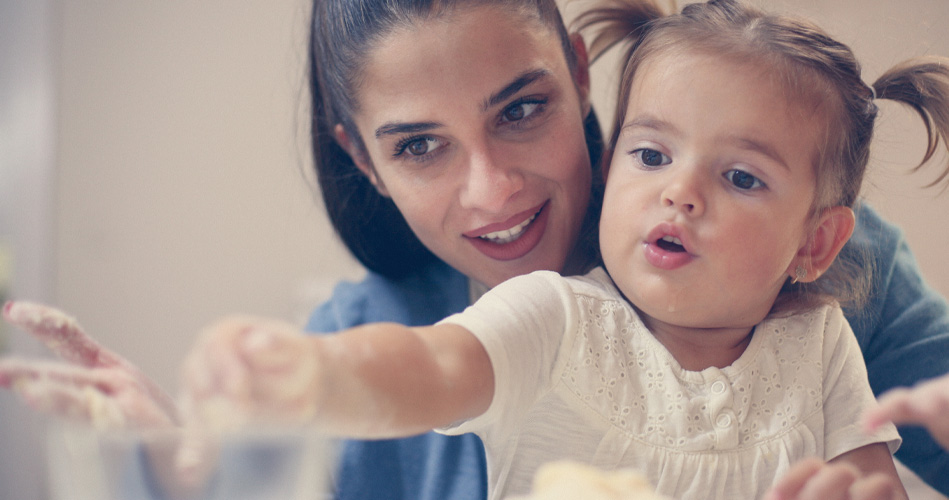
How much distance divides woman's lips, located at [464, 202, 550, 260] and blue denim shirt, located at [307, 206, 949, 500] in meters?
0.23

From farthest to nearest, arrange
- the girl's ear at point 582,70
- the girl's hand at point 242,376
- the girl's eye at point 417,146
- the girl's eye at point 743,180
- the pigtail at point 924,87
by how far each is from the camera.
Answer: the girl's ear at point 582,70 < the girl's eye at point 417,146 < the pigtail at point 924,87 < the girl's eye at point 743,180 < the girl's hand at point 242,376

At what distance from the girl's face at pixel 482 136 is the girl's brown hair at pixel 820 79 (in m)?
0.09

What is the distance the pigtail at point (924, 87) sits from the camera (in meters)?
0.78

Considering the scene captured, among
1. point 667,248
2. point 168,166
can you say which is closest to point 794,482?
point 667,248

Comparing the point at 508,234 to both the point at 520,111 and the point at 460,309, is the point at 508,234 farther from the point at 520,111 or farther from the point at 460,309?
the point at 460,309

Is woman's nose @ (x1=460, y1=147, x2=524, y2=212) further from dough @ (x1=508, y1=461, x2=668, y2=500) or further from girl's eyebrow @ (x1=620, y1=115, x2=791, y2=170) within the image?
dough @ (x1=508, y1=461, x2=668, y2=500)

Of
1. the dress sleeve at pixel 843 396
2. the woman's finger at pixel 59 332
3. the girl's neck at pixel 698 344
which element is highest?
the woman's finger at pixel 59 332

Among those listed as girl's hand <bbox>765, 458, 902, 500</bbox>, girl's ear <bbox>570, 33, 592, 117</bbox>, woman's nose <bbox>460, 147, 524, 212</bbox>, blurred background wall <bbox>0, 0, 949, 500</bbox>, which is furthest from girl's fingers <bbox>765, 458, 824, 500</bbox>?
blurred background wall <bbox>0, 0, 949, 500</bbox>

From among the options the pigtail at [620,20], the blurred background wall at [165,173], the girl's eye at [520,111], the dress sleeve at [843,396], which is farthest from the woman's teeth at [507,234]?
the blurred background wall at [165,173]

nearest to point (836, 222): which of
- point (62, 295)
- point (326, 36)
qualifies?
point (326, 36)

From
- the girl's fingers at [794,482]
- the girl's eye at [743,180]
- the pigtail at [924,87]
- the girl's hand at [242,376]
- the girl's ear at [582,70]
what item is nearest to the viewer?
the girl's hand at [242,376]

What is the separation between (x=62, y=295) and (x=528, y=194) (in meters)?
2.28

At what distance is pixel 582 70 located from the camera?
3.35 ft

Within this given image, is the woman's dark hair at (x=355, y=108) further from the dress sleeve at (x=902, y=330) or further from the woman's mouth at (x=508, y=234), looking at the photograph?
the dress sleeve at (x=902, y=330)
